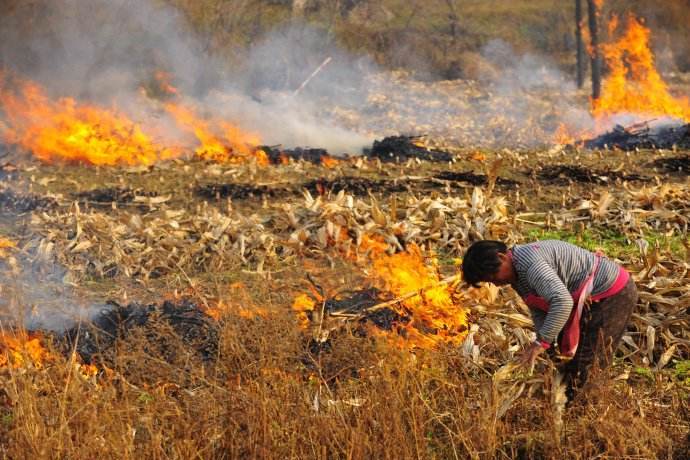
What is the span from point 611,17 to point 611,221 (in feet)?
94.3

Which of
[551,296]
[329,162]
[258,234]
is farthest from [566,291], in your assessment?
[329,162]

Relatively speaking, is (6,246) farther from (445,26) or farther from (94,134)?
(445,26)

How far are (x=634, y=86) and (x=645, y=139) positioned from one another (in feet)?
39.2

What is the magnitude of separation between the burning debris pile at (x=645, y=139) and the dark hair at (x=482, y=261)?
11170mm

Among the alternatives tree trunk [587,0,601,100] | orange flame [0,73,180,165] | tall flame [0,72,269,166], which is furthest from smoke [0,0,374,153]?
tree trunk [587,0,601,100]

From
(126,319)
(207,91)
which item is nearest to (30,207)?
(126,319)

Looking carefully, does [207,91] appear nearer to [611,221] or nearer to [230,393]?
[611,221]

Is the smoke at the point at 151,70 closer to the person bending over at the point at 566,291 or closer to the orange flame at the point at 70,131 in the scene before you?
the orange flame at the point at 70,131

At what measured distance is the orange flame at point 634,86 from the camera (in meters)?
22.8

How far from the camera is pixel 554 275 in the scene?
4250 millimetres

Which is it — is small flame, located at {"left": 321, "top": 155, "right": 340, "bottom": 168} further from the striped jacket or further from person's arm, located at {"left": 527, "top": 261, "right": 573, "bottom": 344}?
person's arm, located at {"left": 527, "top": 261, "right": 573, "bottom": 344}

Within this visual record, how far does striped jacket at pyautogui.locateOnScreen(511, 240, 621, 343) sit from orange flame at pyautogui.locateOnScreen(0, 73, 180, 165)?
1184cm

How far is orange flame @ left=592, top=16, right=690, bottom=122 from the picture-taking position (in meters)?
22.8

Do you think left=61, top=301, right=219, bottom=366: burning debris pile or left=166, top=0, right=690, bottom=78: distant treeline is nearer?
left=61, top=301, right=219, bottom=366: burning debris pile
